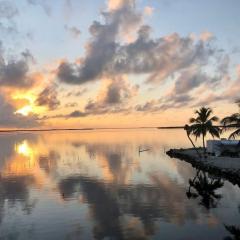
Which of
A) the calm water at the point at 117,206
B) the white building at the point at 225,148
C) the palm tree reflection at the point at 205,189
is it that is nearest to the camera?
the calm water at the point at 117,206

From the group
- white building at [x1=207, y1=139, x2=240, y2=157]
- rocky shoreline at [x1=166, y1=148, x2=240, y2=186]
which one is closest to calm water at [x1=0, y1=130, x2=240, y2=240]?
rocky shoreline at [x1=166, y1=148, x2=240, y2=186]

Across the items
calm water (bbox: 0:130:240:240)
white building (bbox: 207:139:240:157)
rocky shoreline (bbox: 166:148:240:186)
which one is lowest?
calm water (bbox: 0:130:240:240)

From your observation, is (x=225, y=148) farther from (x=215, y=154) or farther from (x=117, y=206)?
(x=117, y=206)

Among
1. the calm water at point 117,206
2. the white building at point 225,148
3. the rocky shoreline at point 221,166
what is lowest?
the calm water at point 117,206

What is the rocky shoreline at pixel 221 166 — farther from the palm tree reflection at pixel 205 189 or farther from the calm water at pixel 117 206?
→ the calm water at pixel 117 206

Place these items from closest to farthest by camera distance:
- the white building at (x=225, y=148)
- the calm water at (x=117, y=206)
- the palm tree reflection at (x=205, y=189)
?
the calm water at (x=117, y=206)
the palm tree reflection at (x=205, y=189)
the white building at (x=225, y=148)

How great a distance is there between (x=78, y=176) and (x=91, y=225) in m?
39.5

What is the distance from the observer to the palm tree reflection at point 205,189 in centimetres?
5400

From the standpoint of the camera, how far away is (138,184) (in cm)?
6862

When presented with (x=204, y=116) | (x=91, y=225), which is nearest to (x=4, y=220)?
(x=91, y=225)

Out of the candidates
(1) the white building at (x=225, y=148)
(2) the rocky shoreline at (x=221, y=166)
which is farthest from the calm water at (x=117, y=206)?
(1) the white building at (x=225, y=148)

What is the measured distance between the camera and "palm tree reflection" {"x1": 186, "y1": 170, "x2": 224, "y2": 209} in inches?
2126

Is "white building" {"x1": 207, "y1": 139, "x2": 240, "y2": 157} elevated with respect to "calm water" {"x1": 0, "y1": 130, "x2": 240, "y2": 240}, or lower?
elevated

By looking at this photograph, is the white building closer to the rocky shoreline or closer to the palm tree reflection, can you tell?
the rocky shoreline
